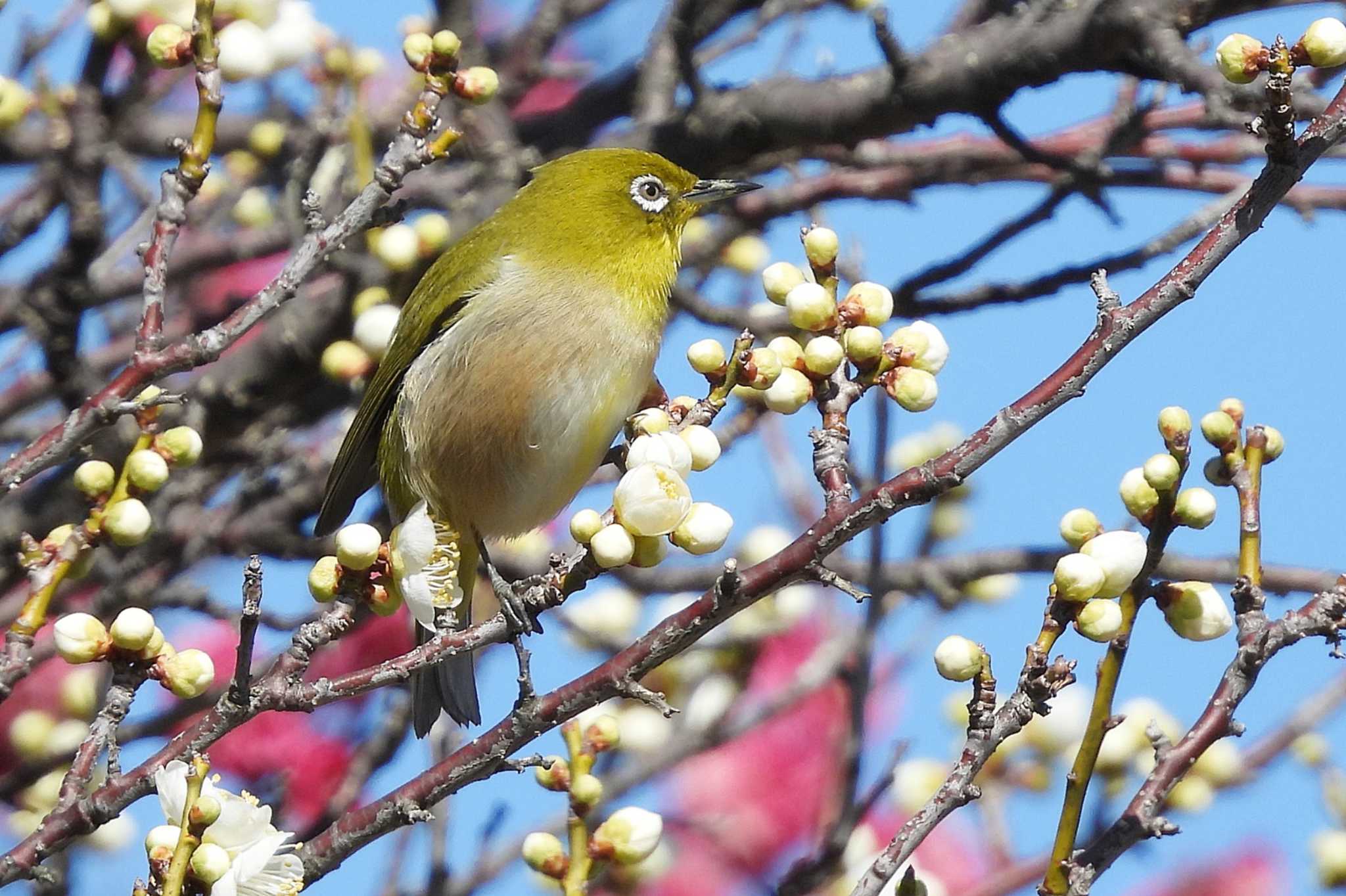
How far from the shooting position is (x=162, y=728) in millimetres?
3863

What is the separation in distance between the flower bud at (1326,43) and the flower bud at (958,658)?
1.04 meters

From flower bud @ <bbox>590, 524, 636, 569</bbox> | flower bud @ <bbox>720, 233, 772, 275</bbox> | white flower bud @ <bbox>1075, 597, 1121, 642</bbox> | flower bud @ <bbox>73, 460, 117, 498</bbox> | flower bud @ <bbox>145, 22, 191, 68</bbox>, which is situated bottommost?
white flower bud @ <bbox>1075, 597, 1121, 642</bbox>

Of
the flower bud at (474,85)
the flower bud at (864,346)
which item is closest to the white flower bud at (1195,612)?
the flower bud at (864,346)

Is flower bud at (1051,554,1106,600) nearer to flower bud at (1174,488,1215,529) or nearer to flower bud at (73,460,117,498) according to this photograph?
flower bud at (1174,488,1215,529)

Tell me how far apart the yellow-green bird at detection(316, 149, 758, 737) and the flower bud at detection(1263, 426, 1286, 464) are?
1.83 meters

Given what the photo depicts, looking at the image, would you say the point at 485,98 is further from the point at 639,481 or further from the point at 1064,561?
the point at 1064,561

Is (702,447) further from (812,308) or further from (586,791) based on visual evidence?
(586,791)

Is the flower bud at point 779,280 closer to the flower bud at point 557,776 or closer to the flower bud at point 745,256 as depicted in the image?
the flower bud at point 557,776

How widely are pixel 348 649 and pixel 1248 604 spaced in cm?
295

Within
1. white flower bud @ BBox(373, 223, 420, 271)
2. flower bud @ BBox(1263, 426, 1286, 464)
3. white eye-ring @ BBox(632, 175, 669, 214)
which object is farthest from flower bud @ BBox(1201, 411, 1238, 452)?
white flower bud @ BBox(373, 223, 420, 271)

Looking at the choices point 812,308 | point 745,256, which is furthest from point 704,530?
point 745,256

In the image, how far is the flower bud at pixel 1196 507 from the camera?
2561mm

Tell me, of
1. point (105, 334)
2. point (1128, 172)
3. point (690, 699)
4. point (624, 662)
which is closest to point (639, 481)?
point (624, 662)

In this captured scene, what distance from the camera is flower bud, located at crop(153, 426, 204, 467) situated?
3.10 meters
